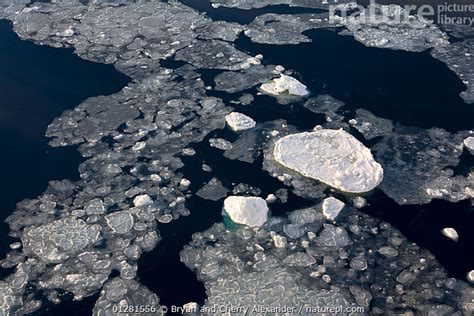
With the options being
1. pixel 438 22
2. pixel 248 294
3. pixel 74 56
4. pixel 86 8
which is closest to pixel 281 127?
pixel 248 294

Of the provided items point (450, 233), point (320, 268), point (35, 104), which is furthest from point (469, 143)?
point (35, 104)

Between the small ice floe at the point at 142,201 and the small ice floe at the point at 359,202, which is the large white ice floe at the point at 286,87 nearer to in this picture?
the small ice floe at the point at 359,202

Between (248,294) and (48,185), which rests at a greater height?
(48,185)

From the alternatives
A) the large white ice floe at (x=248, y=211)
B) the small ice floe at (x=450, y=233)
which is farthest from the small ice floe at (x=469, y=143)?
the large white ice floe at (x=248, y=211)

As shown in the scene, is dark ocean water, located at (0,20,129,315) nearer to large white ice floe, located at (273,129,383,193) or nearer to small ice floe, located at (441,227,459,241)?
large white ice floe, located at (273,129,383,193)

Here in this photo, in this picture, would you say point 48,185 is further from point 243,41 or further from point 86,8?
point 86,8

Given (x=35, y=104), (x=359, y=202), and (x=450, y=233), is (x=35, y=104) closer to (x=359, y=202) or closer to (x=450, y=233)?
(x=359, y=202)
